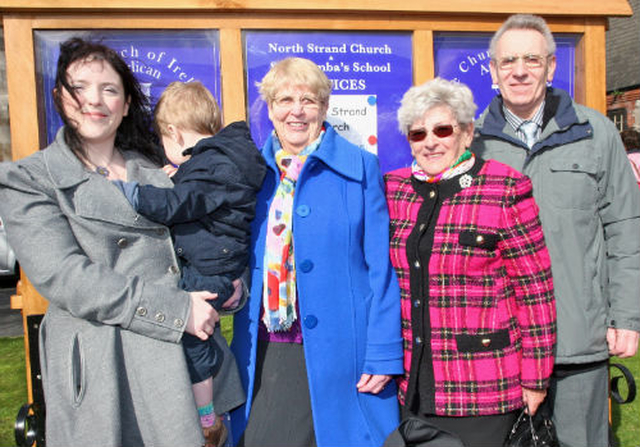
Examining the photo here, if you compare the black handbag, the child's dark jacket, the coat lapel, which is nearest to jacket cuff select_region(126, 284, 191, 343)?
the child's dark jacket

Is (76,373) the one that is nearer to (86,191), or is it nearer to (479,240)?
(86,191)

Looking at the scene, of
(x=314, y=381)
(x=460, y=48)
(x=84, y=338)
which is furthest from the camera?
(x=460, y=48)

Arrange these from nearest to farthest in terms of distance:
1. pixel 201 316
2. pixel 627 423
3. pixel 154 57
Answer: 1. pixel 201 316
2. pixel 154 57
3. pixel 627 423

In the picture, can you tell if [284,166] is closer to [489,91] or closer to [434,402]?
[434,402]

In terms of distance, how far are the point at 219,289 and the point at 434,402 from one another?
3.14ft

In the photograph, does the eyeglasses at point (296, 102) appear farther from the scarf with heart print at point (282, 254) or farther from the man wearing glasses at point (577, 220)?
the man wearing glasses at point (577, 220)

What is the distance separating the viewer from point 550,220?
249 centimetres

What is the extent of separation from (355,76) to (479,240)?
4.75ft

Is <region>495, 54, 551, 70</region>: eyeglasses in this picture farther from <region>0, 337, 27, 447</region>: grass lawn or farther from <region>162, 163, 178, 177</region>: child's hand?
<region>0, 337, 27, 447</region>: grass lawn

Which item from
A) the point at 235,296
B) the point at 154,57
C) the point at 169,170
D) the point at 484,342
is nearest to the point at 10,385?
the point at 154,57

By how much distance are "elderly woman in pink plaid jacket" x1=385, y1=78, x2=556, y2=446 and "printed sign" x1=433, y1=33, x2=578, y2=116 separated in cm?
127

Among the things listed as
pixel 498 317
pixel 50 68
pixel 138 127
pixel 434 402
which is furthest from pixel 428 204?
pixel 50 68

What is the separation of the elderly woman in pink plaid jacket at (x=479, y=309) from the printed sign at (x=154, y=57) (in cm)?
156

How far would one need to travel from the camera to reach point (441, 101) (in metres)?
2.36
